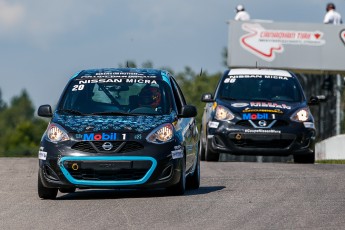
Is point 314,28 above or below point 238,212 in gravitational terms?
below

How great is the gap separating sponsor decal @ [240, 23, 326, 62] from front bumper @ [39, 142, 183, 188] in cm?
2912

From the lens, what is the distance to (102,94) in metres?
14.8

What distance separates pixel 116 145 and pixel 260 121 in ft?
25.7

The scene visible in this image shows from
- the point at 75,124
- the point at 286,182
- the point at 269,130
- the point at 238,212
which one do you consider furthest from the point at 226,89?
the point at 238,212

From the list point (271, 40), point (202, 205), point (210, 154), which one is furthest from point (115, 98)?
point (271, 40)

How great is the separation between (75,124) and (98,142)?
465 millimetres

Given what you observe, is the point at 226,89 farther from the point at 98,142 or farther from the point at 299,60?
the point at 299,60

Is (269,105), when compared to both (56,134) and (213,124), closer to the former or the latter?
(213,124)

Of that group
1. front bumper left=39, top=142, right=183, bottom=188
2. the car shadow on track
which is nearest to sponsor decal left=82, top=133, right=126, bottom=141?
front bumper left=39, top=142, right=183, bottom=188

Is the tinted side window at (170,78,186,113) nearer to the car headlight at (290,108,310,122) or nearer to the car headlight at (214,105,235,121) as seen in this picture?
the car headlight at (214,105,235,121)

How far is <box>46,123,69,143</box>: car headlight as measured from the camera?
1383cm

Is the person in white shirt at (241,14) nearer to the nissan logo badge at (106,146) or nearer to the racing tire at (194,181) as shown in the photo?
the racing tire at (194,181)

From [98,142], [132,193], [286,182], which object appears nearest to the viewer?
[98,142]

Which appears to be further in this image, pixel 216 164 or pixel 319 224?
pixel 216 164
